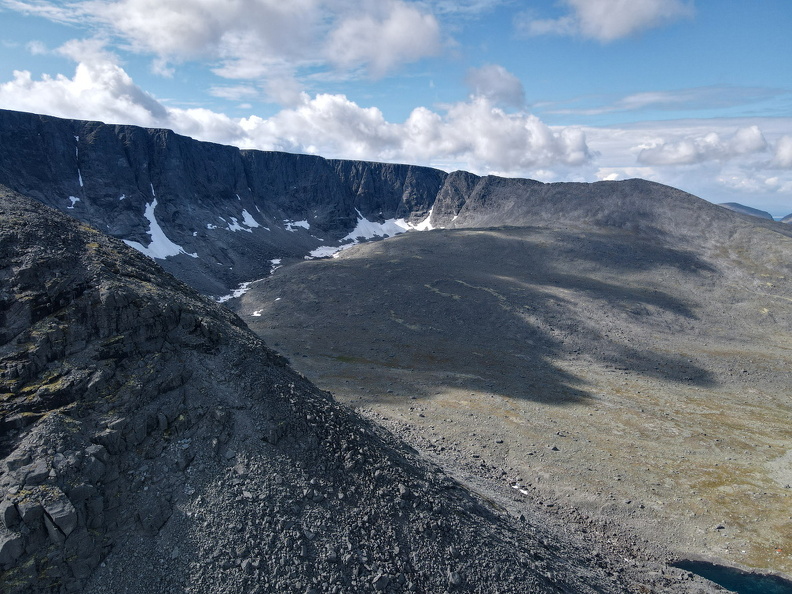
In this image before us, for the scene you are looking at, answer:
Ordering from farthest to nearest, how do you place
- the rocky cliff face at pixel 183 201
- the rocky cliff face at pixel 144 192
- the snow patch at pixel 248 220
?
1. the snow patch at pixel 248 220
2. the rocky cliff face at pixel 183 201
3. the rocky cliff face at pixel 144 192

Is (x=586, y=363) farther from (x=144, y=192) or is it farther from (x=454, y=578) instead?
(x=144, y=192)

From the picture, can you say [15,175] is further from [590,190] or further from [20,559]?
[590,190]

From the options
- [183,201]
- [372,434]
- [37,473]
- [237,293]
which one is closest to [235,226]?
[183,201]

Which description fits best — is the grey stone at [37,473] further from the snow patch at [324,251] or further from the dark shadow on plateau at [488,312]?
the snow patch at [324,251]

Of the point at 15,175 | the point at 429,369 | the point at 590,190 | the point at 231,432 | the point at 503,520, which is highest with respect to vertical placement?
the point at 590,190

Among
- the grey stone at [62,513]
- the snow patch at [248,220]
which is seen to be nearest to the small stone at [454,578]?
the grey stone at [62,513]

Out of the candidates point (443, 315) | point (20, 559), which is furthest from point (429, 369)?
point (20, 559)
